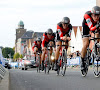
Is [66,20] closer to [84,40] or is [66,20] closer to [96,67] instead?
[84,40]

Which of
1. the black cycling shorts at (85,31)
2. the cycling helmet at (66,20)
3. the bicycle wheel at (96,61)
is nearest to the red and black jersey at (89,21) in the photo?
the black cycling shorts at (85,31)

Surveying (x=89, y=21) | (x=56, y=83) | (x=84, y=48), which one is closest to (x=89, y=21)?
(x=89, y=21)

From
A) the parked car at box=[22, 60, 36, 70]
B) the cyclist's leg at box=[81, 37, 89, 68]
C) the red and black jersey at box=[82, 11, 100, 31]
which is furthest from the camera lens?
the parked car at box=[22, 60, 36, 70]

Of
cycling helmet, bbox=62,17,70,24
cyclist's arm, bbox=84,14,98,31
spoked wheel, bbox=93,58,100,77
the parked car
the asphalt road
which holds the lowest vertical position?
the parked car

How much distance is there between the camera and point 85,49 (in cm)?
1164

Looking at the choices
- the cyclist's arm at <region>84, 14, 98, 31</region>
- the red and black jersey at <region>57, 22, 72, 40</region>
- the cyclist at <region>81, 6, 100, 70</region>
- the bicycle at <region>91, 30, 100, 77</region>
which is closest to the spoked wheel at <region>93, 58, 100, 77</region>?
the bicycle at <region>91, 30, 100, 77</region>

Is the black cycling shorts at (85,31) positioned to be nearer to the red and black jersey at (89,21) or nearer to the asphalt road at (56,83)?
the red and black jersey at (89,21)

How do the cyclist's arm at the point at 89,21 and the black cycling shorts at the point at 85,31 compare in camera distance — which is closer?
the cyclist's arm at the point at 89,21

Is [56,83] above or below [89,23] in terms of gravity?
below

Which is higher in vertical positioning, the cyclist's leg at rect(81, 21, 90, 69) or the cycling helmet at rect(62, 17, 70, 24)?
the cycling helmet at rect(62, 17, 70, 24)

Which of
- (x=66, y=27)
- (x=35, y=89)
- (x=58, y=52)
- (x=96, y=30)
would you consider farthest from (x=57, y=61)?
(x=35, y=89)

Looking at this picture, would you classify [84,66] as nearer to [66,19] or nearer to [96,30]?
[96,30]

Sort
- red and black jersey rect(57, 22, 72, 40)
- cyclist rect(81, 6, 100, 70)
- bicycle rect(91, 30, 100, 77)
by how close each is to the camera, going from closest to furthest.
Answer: cyclist rect(81, 6, 100, 70) → bicycle rect(91, 30, 100, 77) → red and black jersey rect(57, 22, 72, 40)

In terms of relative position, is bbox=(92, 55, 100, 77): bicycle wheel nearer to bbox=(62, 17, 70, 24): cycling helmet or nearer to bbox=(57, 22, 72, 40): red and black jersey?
bbox=(62, 17, 70, 24): cycling helmet
